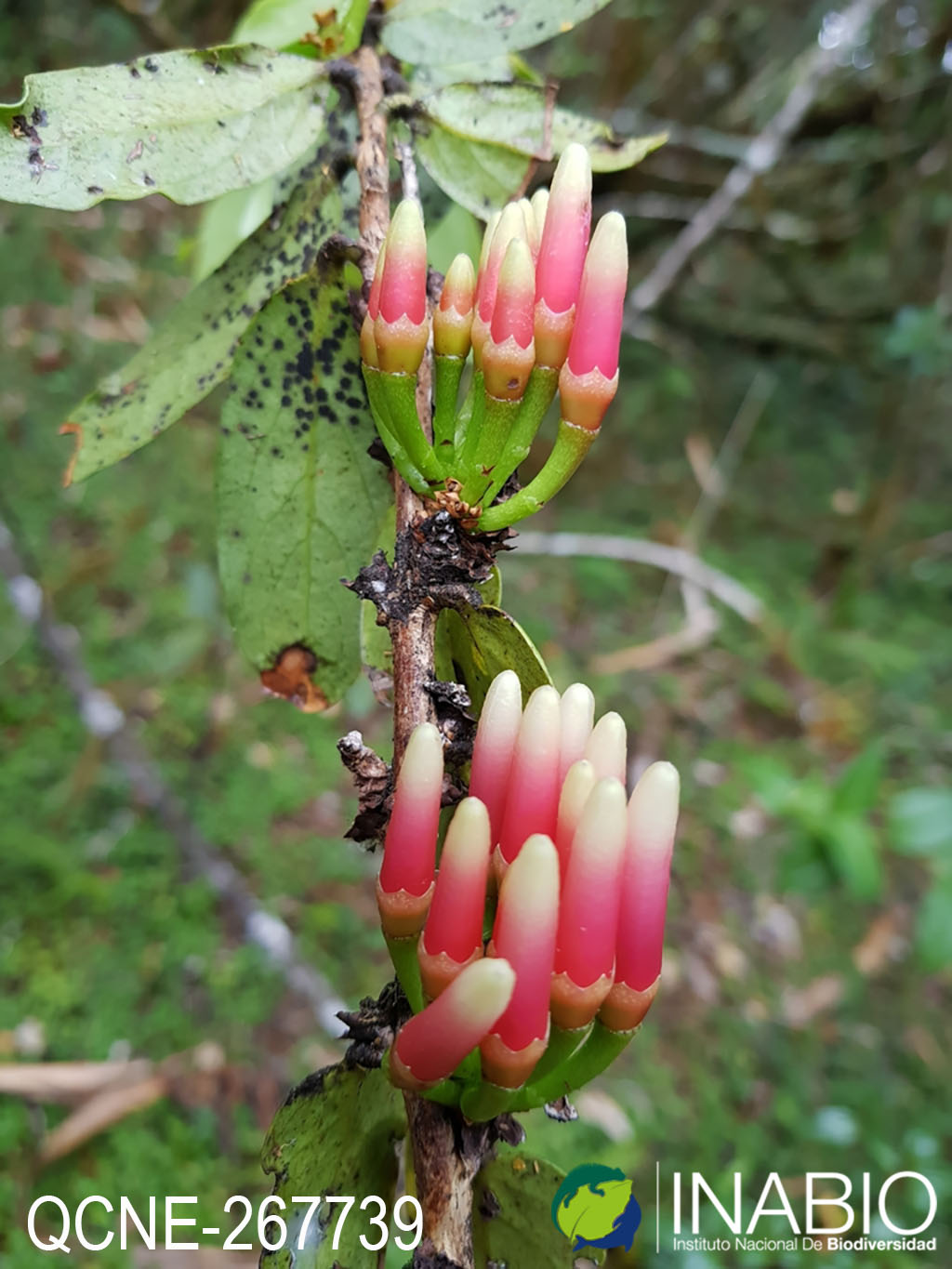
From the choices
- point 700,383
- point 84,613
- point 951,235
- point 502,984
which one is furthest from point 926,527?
point 502,984

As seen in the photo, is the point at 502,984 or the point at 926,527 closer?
the point at 502,984

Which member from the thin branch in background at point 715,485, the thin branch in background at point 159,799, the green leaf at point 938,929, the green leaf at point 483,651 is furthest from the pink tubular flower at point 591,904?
the thin branch in background at point 715,485

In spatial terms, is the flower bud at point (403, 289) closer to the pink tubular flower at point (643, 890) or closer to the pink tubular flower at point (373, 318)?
the pink tubular flower at point (373, 318)

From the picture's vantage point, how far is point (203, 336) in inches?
26.8

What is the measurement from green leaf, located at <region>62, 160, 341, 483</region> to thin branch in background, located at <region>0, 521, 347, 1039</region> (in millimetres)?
1318

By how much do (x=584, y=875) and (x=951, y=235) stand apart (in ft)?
9.72

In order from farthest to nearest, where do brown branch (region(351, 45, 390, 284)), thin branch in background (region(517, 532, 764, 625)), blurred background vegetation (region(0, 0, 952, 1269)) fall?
thin branch in background (region(517, 532, 764, 625)), blurred background vegetation (region(0, 0, 952, 1269)), brown branch (region(351, 45, 390, 284))

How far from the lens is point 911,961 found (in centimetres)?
230

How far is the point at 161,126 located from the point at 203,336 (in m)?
0.15

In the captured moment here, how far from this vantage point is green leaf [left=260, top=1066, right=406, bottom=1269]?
50 centimetres

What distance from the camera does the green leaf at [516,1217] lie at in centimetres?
52

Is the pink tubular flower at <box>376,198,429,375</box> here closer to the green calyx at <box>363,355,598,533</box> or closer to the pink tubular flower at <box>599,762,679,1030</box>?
the green calyx at <box>363,355,598,533</box>

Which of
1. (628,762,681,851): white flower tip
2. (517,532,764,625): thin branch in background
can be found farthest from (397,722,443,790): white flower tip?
(517,532,764,625): thin branch in background

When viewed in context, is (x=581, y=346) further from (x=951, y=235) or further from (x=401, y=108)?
(x=951, y=235)
